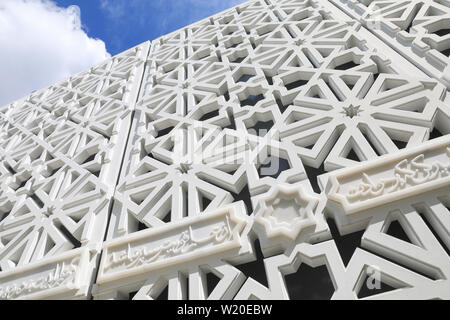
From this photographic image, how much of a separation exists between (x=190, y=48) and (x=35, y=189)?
103 inches

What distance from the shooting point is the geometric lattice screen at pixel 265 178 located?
1.52 meters

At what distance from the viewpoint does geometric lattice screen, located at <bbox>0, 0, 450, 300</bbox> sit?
1.52m

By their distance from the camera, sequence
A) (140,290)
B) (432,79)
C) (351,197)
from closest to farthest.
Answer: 1. (351,197)
2. (140,290)
3. (432,79)

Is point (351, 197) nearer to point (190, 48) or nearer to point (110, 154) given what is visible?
point (110, 154)

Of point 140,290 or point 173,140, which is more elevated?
point 173,140

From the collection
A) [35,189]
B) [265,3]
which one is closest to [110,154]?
[35,189]

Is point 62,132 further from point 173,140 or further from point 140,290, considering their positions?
point 140,290

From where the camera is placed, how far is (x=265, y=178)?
1994 millimetres

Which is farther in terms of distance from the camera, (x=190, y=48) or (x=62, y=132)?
(x=190, y=48)

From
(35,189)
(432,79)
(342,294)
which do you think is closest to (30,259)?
(35,189)

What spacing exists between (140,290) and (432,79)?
2174 mm

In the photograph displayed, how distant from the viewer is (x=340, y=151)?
1.93 meters
